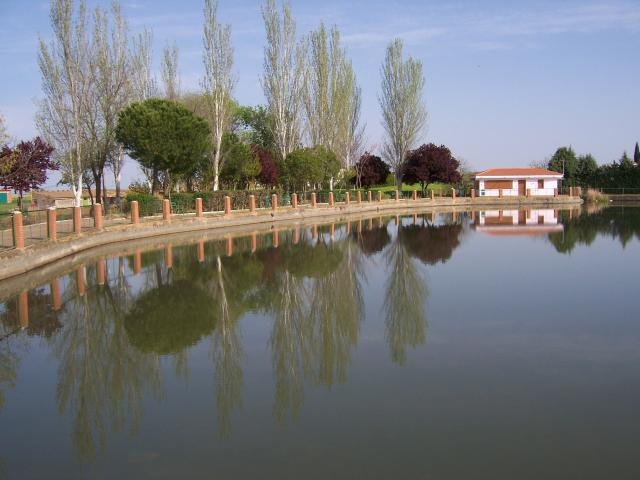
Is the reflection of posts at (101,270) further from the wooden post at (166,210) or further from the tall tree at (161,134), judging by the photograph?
the tall tree at (161,134)

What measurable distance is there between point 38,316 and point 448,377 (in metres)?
7.10

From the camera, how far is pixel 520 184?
56719 mm

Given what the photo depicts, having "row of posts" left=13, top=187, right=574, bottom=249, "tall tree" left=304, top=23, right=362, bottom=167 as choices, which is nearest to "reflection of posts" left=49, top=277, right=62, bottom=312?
"row of posts" left=13, top=187, right=574, bottom=249

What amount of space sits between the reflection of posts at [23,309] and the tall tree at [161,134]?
15.7m

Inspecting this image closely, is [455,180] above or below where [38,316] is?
above

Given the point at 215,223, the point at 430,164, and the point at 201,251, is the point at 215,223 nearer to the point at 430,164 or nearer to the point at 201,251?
the point at 201,251

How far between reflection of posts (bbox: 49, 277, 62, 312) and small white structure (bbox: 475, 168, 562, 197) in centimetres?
4721

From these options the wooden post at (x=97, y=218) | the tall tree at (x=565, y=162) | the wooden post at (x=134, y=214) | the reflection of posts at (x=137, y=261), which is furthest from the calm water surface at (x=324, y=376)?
the tall tree at (x=565, y=162)

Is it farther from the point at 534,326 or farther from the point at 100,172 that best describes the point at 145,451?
the point at 100,172

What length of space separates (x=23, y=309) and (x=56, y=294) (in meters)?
1.39

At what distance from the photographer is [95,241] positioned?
2097cm

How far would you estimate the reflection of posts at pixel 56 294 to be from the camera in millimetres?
11422

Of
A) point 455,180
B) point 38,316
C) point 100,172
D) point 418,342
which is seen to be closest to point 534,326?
point 418,342

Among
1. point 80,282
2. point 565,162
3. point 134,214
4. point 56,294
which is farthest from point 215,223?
point 565,162
